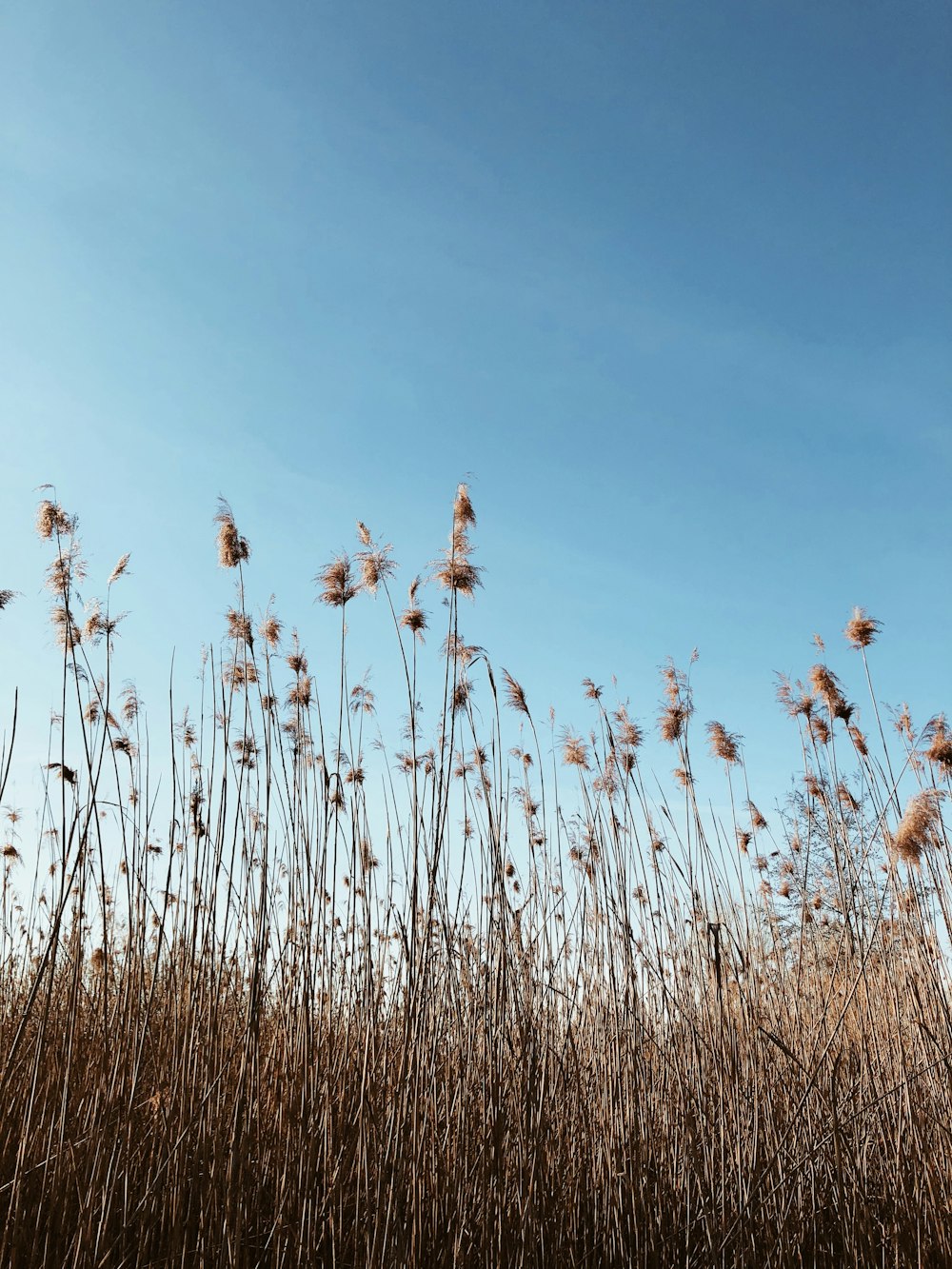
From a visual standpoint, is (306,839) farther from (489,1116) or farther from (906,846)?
(906,846)

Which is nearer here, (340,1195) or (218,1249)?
(218,1249)

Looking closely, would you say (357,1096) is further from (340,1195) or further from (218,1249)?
(218,1249)

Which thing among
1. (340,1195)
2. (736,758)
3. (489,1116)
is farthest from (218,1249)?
(736,758)

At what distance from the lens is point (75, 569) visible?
2729 mm

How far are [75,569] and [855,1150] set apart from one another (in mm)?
3221

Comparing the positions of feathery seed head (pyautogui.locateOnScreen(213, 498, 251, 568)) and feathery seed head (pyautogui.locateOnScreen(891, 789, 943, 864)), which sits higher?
feathery seed head (pyautogui.locateOnScreen(213, 498, 251, 568))

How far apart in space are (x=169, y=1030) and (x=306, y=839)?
80cm

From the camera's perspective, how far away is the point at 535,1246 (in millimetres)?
2350

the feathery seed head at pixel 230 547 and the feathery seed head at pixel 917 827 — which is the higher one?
the feathery seed head at pixel 230 547

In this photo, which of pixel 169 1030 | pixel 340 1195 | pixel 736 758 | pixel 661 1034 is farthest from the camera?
pixel 736 758

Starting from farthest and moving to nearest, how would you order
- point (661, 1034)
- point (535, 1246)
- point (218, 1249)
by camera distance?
1. point (661, 1034)
2. point (535, 1246)
3. point (218, 1249)

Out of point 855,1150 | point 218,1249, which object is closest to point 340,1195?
point 218,1249

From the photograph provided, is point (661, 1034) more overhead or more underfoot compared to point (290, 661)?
more underfoot

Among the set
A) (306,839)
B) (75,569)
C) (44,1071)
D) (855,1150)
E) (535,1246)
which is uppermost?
(75,569)
